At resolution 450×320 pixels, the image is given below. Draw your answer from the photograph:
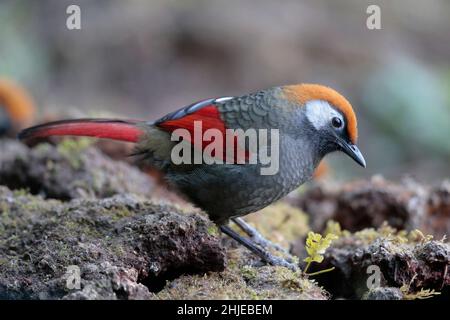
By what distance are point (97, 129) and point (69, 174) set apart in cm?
114

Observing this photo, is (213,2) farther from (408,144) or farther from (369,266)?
(369,266)

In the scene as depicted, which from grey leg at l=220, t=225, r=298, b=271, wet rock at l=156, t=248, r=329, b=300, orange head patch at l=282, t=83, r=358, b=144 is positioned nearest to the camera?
wet rock at l=156, t=248, r=329, b=300

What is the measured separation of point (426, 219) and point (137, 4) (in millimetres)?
9080

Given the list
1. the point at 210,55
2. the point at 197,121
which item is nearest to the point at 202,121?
the point at 197,121

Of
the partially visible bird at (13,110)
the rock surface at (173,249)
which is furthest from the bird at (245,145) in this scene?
the partially visible bird at (13,110)

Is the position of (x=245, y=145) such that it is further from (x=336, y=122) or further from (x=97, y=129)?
(x=97, y=129)

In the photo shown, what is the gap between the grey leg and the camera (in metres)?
3.78

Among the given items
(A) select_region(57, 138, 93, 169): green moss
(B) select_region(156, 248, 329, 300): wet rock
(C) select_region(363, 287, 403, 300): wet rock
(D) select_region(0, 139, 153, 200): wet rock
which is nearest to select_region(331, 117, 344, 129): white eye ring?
(B) select_region(156, 248, 329, 300): wet rock

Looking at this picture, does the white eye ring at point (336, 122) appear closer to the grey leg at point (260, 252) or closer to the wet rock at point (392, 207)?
the grey leg at point (260, 252)

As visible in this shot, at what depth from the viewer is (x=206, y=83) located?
11828 mm

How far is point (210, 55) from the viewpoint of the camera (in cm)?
1213

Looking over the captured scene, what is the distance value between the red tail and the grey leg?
87 centimetres

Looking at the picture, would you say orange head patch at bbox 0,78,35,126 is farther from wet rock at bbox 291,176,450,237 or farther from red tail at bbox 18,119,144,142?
wet rock at bbox 291,176,450,237
